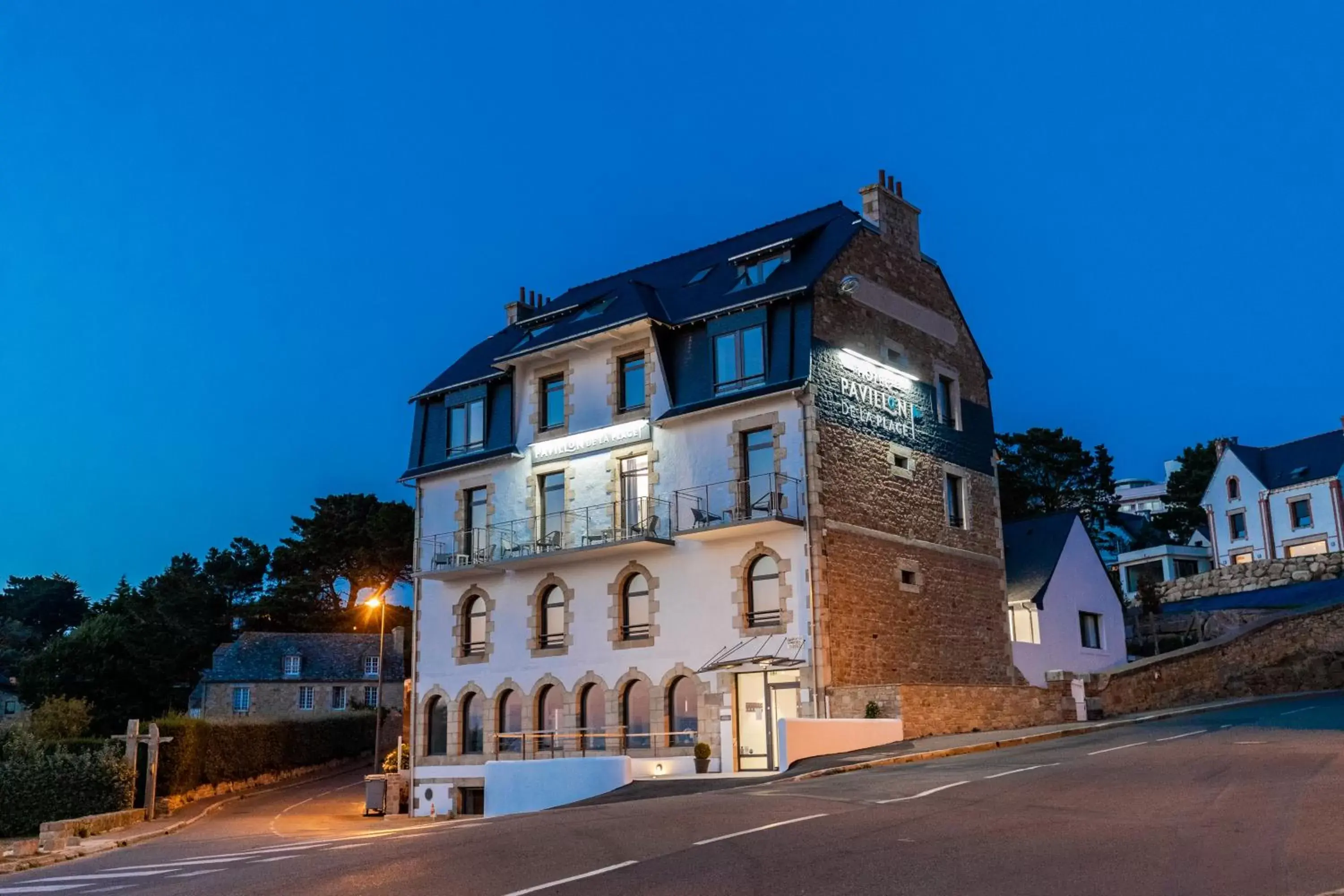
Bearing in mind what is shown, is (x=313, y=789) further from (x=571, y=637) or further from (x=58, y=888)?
(x=58, y=888)

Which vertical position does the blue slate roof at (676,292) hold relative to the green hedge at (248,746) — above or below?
above

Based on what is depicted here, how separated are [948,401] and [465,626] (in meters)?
13.6

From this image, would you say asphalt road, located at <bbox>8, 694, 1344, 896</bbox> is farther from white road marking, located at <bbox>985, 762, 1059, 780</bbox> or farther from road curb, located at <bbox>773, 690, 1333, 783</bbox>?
road curb, located at <bbox>773, 690, 1333, 783</bbox>

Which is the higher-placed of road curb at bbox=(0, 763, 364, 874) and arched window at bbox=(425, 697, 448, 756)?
arched window at bbox=(425, 697, 448, 756)

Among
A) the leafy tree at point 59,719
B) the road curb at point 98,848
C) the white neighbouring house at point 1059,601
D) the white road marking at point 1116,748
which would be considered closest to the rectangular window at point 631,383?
the white neighbouring house at point 1059,601

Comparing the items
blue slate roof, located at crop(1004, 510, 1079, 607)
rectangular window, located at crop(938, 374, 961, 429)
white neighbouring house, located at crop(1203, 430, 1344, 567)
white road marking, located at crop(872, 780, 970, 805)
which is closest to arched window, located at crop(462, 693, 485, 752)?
rectangular window, located at crop(938, 374, 961, 429)

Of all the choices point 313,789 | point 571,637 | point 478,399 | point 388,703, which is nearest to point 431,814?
point 571,637

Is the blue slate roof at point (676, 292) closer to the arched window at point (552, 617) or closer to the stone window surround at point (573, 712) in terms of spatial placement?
the arched window at point (552, 617)

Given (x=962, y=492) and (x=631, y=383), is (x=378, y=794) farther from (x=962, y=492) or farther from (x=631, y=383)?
(x=962, y=492)

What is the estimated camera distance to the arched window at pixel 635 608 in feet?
92.2

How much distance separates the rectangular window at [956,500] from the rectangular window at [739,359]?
254 inches

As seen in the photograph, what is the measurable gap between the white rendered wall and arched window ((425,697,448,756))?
14834 mm

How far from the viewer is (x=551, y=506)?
30719mm

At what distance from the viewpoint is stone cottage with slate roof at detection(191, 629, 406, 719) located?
189 feet
